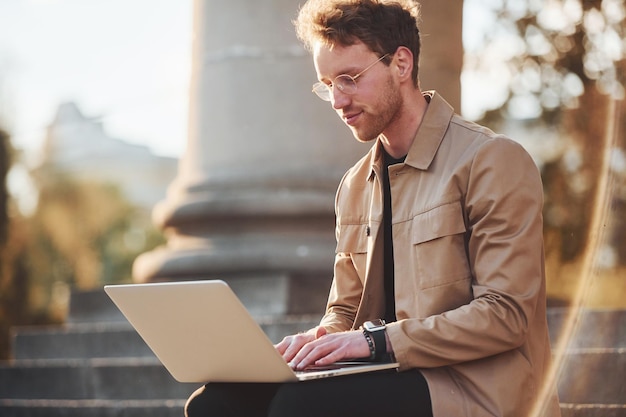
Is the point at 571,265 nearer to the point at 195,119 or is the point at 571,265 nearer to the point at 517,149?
the point at 195,119

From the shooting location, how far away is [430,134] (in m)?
3.66

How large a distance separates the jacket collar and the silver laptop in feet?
2.34

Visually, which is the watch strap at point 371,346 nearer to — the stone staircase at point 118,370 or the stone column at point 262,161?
the stone staircase at point 118,370

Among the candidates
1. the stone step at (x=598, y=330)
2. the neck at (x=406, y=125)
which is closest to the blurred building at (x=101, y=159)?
the stone step at (x=598, y=330)

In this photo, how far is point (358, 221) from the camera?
396cm

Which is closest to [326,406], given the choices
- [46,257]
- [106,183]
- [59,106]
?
[46,257]

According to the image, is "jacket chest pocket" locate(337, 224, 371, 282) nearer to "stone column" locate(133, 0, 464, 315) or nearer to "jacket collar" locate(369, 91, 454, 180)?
"jacket collar" locate(369, 91, 454, 180)

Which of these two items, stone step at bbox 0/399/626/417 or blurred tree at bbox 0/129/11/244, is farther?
blurred tree at bbox 0/129/11/244

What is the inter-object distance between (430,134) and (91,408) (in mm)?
3271

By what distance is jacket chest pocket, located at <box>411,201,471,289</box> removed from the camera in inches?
135

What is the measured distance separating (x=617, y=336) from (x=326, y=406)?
2.72 m

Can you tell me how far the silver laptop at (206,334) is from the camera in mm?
3129

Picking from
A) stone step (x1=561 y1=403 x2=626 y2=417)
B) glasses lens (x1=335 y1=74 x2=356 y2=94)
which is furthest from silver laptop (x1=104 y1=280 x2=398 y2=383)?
stone step (x1=561 y1=403 x2=626 y2=417)

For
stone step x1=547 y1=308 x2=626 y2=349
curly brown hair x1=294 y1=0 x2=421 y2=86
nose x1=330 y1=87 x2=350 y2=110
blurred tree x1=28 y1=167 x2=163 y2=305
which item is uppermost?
curly brown hair x1=294 y1=0 x2=421 y2=86
